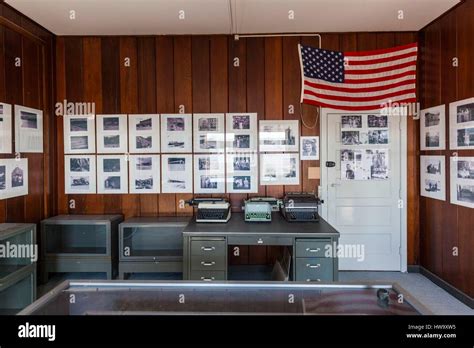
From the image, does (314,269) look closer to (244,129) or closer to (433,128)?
(244,129)

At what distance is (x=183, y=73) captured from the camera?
4.38 m

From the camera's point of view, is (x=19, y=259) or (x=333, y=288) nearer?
(x=333, y=288)

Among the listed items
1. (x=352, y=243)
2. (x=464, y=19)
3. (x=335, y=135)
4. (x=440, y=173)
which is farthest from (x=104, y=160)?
(x=464, y=19)

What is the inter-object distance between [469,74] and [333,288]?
9.68ft

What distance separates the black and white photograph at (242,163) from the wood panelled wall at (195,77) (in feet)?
1.20

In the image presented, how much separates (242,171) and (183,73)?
1.52 metres

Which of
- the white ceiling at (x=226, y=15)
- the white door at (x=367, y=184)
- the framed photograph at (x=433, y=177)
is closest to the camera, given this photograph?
the white ceiling at (x=226, y=15)

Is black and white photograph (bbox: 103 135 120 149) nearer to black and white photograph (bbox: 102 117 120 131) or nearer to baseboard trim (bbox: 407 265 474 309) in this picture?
black and white photograph (bbox: 102 117 120 131)

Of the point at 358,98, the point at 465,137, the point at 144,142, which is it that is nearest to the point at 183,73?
the point at 144,142

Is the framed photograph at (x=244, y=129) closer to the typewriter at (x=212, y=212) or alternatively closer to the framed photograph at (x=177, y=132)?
the framed photograph at (x=177, y=132)

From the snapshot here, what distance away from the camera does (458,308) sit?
3.37 metres

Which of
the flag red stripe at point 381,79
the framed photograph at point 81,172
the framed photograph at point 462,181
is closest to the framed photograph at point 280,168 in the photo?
the flag red stripe at point 381,79

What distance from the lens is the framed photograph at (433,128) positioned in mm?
3803
